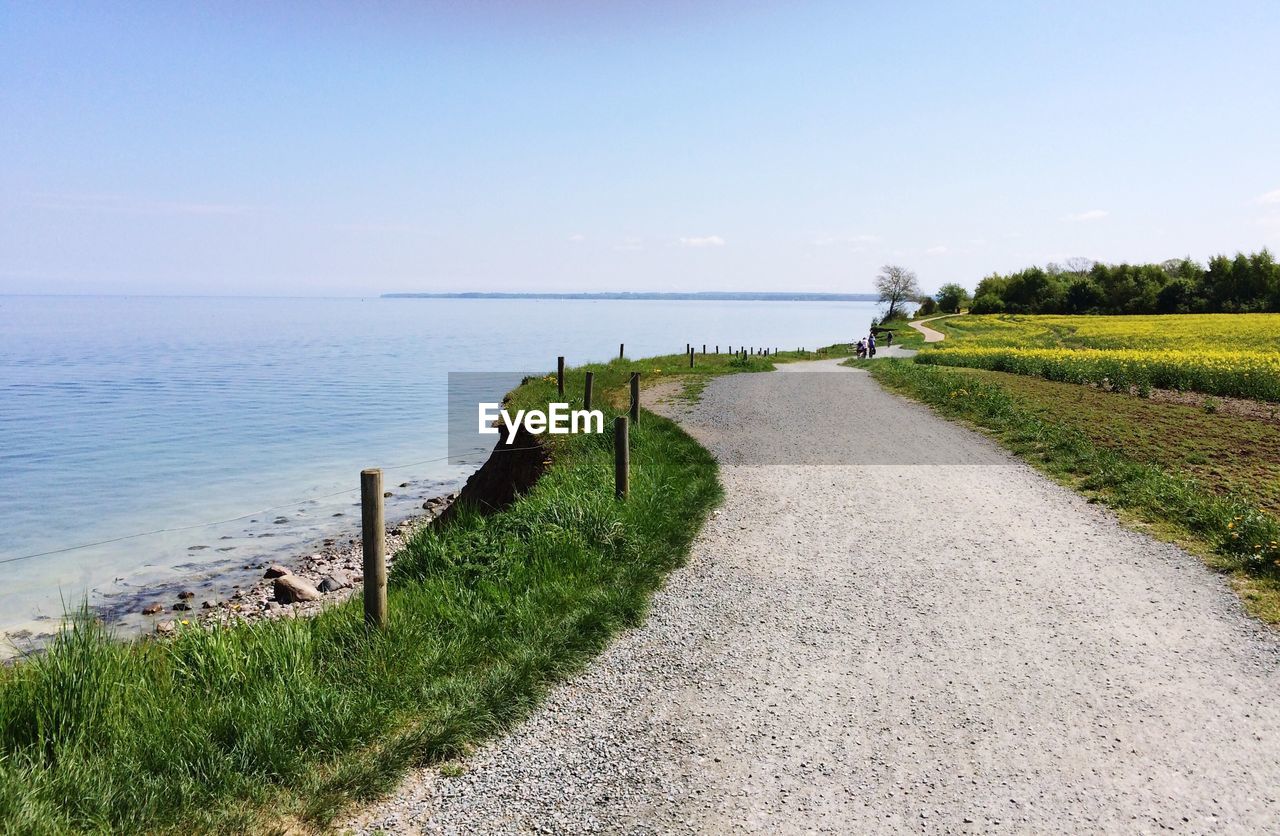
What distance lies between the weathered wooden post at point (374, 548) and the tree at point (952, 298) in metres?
110

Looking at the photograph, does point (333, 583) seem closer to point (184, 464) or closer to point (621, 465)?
point (621, 465)

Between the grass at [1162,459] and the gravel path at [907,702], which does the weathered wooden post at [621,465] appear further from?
the grass at [1162,459]

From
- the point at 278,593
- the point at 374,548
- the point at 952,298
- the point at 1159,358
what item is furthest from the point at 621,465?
the point at 952,298

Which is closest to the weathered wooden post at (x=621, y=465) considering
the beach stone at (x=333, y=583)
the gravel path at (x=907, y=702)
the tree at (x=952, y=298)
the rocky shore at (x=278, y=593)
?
the gravel path at (x=907, y=702)

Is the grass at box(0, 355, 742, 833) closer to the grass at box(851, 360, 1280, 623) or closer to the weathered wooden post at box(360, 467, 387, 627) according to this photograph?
the weathered wooden post at box(360, 467, 387, 627)

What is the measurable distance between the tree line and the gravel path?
71487 mm

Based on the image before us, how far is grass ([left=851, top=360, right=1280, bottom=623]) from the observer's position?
8.26 m

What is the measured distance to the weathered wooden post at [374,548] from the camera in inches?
229

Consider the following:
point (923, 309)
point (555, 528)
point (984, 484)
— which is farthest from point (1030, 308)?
point (555, 528)

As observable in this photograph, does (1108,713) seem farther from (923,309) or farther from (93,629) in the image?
(923,309)

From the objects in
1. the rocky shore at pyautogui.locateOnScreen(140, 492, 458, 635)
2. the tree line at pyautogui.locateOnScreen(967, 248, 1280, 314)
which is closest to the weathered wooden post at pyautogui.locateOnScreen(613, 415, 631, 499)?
the rocky shore at pyautogui.locateOnScreen(140, 492, 458, 635)

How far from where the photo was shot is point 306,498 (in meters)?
19.5

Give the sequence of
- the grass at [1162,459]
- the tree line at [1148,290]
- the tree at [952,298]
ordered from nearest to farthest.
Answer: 1. the grass at [1162,459]
2. the tree line at [1148,290]
3. the tree at [952,298]

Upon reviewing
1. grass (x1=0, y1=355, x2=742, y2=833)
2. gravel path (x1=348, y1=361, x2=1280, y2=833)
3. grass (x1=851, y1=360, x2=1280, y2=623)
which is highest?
grass (x1=851, y1=360, x2=1280, y2=623)
